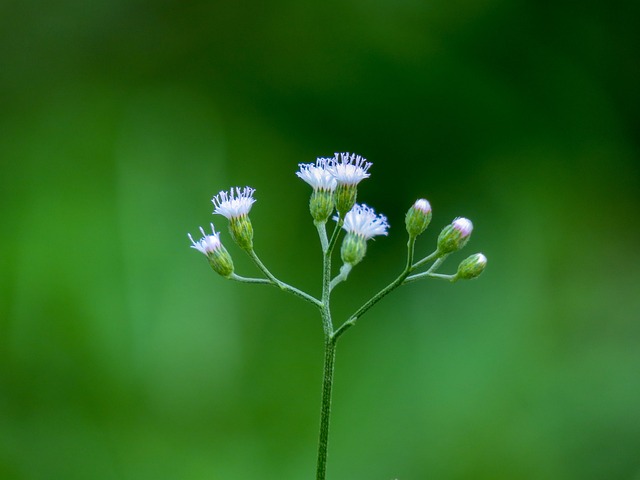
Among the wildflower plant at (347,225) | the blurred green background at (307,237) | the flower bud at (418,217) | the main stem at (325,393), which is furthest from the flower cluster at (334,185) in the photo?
the blurred green background at (307,237)

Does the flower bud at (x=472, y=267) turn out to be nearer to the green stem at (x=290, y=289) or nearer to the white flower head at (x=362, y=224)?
the white flower head at (x=362, y=224)

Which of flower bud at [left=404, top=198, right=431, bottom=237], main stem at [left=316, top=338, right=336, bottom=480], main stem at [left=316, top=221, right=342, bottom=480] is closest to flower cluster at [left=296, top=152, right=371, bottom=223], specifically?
flower bud at [left=404, top=198, right=431, bottom=237]

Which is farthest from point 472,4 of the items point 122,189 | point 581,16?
point 122,189

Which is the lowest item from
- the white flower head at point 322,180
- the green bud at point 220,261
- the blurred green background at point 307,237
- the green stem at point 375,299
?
the green stem at point 375,299

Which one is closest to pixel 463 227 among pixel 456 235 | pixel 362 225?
pixel 456 235

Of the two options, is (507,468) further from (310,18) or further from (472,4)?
(310,18)

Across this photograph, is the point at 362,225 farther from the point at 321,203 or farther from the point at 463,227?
the point at 463,227
